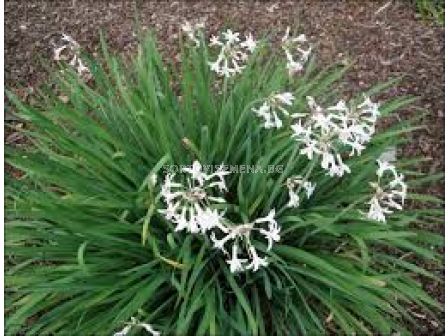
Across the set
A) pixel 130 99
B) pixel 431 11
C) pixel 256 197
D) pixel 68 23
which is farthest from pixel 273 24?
pixel 256 197

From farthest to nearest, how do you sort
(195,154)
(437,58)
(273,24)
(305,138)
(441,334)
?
(273,24) → (437,58) → (441,334) → (195,154) → (305,138)


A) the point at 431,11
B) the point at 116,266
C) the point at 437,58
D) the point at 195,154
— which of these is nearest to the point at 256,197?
the point at 195,154

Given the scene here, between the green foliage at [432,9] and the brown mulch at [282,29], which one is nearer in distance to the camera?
the brown mulch at [282,29]

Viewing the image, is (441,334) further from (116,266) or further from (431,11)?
(431,11)

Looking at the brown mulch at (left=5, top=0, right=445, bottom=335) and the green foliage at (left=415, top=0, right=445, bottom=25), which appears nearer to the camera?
the brown mulch at (left=5, top=0, right=445, bottom=335)

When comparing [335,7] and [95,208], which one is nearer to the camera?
[95,208]

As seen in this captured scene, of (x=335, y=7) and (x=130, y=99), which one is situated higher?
(x=335, y=7)

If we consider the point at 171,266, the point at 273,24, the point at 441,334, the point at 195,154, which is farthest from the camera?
the point at 273,24

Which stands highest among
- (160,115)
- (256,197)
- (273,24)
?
(273,24)
